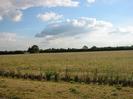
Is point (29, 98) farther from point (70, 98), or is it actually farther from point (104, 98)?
point (104, 98)

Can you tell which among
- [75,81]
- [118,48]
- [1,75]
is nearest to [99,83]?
[75,81]

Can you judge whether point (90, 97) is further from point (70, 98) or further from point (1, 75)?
point (1, 75)

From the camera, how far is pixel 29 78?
1078 inches

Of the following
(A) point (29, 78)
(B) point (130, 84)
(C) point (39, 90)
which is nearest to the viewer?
(C) point (39, 90)

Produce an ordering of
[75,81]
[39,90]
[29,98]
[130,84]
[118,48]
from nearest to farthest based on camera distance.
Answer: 1. [29,98]
2. [39,90]
3. [130,84]
4. [75,81]
5. [118,48]

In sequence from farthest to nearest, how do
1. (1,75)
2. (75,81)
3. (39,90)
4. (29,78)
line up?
1. (1,75)
2. (29,78)
3. (75,81)
4. (39,90)

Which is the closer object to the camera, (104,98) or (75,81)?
(104,98)

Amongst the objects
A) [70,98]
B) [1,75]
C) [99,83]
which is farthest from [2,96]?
[1,75]

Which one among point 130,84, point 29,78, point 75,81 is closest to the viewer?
point 130,84

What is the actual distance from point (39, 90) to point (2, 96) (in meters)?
2.84

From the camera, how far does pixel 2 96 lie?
16.5 m

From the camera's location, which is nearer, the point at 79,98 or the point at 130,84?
the point at 79,98

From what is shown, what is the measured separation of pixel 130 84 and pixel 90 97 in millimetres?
5931

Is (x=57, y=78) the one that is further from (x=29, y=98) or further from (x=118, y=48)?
(x=118, y=48)
